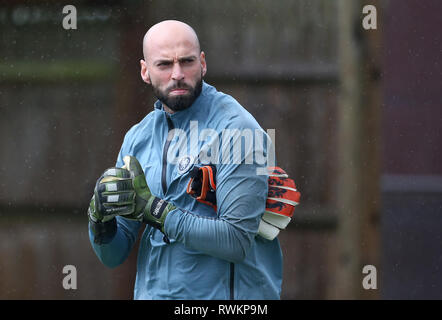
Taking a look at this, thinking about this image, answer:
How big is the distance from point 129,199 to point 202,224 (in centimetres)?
23

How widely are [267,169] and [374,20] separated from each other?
161 centimetres

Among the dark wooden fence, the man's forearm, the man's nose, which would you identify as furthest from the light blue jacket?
the dark wooden fence

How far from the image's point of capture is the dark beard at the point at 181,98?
2.20m

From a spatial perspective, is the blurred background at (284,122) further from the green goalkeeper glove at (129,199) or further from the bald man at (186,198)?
the green goalkeeper glove at (129,199)

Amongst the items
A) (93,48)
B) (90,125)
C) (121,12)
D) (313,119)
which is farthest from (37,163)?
(313,119)

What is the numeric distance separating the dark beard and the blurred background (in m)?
1.38

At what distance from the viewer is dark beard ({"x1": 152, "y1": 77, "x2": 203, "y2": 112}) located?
7.20 ft

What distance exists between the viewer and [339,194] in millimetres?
3590

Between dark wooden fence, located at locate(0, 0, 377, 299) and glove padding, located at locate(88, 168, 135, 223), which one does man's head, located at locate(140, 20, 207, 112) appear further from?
dark wooden fence, located at locate(0, 0, 377, 299)

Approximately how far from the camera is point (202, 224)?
2076 millimetres

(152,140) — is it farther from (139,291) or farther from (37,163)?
(37,163)

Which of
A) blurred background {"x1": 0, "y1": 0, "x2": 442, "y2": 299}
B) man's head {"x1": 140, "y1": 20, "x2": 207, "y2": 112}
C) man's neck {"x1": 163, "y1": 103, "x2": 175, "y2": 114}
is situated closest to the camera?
man's head {"x1": 140, "y1": 20, "x2": 207, "y2": 112}

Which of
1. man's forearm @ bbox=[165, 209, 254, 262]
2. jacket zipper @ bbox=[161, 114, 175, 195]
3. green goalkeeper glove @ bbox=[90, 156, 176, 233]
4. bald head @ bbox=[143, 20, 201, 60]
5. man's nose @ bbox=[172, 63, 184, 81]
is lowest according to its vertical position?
man's forearm @ bbox=[165, 209, 254, 262]

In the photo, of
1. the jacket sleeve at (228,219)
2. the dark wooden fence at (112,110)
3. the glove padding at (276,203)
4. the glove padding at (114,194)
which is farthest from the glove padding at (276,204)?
the dark wooden fence at (112,110)
